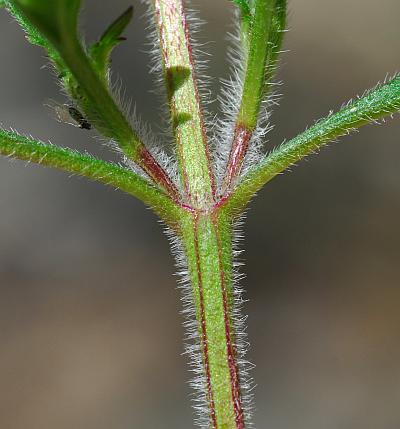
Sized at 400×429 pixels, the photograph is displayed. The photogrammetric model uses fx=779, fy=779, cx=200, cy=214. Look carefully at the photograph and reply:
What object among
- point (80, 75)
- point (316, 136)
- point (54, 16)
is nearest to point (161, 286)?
point (316, 136)

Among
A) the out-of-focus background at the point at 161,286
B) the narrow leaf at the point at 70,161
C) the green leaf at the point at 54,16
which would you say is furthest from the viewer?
the out-of-focus background at the point at 161,286

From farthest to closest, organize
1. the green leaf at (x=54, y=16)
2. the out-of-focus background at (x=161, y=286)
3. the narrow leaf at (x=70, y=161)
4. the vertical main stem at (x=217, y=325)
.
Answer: the out-of-focus background at (x=161, y=286), the vertical main stem at (x=217, y=325), the narrow leaf at (x=70, y=161), the green leaf at (x=54, y=16)

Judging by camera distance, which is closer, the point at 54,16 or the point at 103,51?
the point at 54,16

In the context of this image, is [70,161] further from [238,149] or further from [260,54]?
[260,54]

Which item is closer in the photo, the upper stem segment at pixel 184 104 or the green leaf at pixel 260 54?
the green leaf at pixel 260 54

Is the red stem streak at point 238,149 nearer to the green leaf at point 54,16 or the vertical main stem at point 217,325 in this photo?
the vertical main stem at point 217,325

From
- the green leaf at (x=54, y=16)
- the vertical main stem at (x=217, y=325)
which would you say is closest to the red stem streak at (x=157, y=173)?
the vertical main stem at (x=217, y=325)

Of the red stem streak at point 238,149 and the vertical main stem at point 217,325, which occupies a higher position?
the red stem streak at point 238,149
